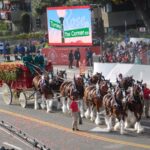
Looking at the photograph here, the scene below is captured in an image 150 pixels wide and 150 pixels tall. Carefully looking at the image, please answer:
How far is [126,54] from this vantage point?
3444 centimetres

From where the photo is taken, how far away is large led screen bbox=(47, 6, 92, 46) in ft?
145

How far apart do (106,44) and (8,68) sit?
12423 mm

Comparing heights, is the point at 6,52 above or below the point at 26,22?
below

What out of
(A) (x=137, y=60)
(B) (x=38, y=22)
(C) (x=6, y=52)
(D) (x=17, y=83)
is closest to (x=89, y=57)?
(A) (x=137, y=60)

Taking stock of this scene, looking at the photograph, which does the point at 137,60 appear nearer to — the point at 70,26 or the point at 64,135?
the point at 70,26

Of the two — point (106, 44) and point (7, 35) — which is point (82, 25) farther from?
point (7, 35)

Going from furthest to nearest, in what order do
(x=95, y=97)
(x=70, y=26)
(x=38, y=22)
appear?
(x=38, y=22), (x=70, y=26), (x=95, y=97)

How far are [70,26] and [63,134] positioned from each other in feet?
83.7

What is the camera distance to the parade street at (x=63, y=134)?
18.5 metres

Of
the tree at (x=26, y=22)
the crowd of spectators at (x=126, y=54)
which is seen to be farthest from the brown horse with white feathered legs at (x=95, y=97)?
the tree at (x=26, y=22)

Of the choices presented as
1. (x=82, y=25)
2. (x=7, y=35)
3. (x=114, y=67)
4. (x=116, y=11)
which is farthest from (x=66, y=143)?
(x=7, y=35)

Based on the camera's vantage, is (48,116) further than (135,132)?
Yes

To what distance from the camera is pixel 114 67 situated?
34.3 meters

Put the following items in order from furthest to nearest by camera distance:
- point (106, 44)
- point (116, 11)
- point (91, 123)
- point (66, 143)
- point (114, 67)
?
point (116, 11) → point (106, 44) → point (114, 67) → point (91, 123) → point (66, 143)
